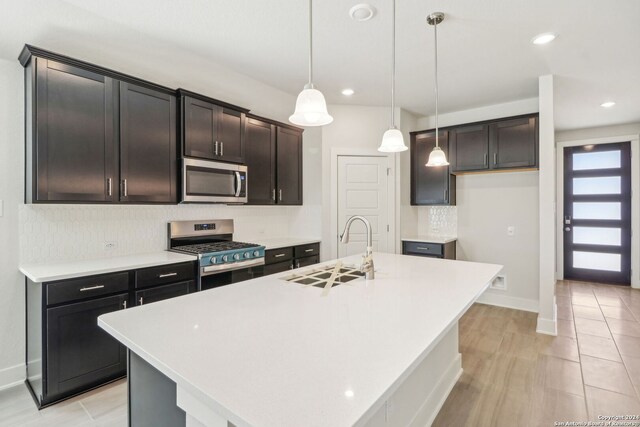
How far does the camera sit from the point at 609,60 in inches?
120

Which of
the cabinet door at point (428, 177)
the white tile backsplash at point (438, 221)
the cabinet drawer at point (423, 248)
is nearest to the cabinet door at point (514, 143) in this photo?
the cabinet door at point (428, 177)

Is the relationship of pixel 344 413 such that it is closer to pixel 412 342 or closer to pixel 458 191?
pixel 412 342

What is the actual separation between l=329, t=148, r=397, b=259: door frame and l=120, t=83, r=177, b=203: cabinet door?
2.08m

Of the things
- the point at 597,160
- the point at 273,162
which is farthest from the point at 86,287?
the point at 597,160

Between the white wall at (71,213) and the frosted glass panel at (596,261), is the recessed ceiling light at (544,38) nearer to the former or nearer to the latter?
the white wall at (71,213)

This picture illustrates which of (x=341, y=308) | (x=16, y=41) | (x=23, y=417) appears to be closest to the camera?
(x=341, y=308)

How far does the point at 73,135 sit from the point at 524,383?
3780mm

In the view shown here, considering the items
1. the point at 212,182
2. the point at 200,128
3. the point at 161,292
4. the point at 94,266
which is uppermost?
the point at 200,128

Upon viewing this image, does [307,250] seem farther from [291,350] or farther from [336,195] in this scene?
[291,350]

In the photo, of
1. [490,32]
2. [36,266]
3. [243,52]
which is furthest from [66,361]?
[490,32]

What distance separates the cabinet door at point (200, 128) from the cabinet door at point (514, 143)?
3.39 metres

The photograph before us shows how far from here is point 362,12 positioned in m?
2.35

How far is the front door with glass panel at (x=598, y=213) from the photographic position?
5344mm

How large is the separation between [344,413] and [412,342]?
45 cm
